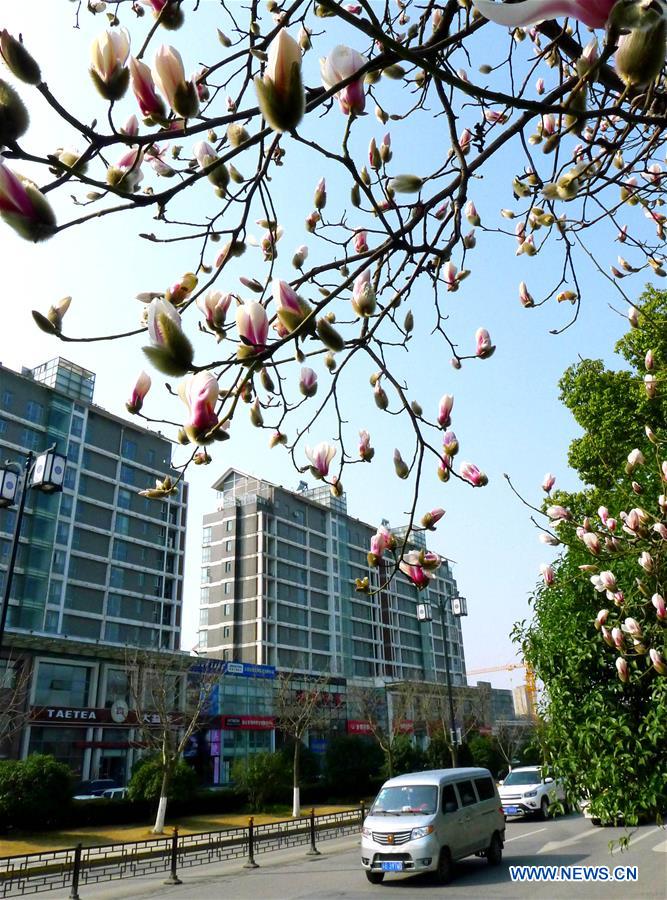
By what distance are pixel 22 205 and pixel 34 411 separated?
36683 millimetres

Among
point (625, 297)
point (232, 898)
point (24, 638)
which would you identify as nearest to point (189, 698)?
point (24, 638)

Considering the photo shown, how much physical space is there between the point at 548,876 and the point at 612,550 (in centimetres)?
737

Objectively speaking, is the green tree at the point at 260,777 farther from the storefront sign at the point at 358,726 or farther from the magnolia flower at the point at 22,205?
the storefront sign at the point at 358,726

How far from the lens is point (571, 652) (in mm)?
4750

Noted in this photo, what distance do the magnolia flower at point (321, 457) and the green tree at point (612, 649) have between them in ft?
5.87

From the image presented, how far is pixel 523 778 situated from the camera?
18.1 metres

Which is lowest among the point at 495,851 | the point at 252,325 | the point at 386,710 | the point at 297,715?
the point at 495,851

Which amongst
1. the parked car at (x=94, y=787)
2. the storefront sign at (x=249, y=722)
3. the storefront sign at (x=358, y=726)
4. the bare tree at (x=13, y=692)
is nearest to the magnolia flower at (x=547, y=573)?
the bare tree at (x=13, y=692)

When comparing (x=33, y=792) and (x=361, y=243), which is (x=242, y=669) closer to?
(x=33, y=792)

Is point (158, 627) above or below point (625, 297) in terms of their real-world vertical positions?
above

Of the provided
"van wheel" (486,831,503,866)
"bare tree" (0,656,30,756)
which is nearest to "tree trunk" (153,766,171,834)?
"bare tree" (0,656,30,756)

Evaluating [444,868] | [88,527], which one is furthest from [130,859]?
[88,527]

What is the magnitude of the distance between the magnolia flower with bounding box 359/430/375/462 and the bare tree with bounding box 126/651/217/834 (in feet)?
57.0

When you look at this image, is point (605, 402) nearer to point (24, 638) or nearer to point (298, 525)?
point (24, 638)
